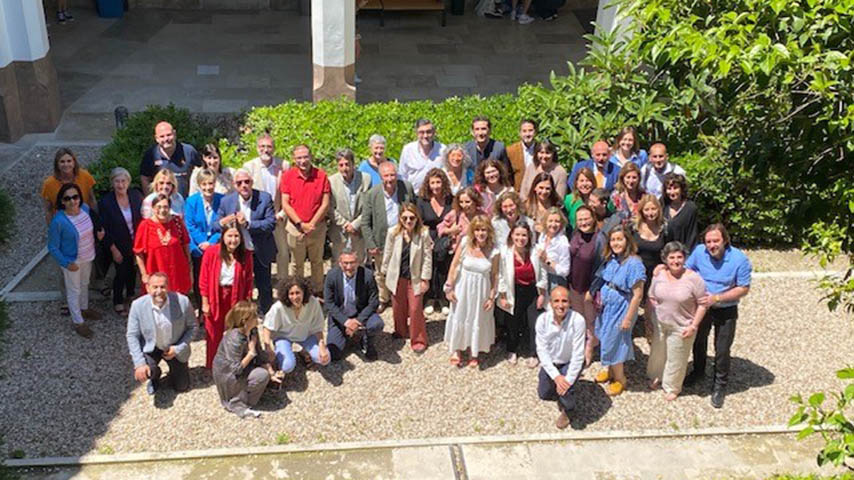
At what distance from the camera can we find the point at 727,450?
9.28 metres

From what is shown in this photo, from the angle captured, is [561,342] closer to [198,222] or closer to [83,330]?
[198,222]

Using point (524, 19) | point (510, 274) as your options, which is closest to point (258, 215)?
point (510, 274)

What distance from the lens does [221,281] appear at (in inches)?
383

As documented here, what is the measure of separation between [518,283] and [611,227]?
1012mm

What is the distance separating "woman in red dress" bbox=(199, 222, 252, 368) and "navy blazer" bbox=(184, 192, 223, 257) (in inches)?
18.2

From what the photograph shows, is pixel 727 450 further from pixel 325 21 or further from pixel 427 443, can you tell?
pixel 325 21

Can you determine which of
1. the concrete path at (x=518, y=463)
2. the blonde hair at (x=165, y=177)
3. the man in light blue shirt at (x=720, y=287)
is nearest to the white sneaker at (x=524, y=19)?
the blonde hair at (x=165, y=177)

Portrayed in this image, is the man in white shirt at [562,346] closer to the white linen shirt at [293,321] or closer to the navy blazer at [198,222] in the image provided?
the white linen shirt at [293,321]

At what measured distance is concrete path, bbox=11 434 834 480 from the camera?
880cm

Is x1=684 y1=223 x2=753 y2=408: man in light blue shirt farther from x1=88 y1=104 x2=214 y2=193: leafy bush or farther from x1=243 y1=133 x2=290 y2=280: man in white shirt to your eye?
x1=88 y1=104 x2=214 y2=193: leafy bush

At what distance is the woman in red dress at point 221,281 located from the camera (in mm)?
9680

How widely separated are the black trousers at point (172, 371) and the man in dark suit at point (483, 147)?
366 centimetres

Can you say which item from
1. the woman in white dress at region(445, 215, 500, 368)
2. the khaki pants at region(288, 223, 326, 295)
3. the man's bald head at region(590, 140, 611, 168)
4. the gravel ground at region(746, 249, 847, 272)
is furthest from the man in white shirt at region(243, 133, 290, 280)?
the gravel ground at region(746, 249, 847, 272)

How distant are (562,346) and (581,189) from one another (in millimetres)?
1909
